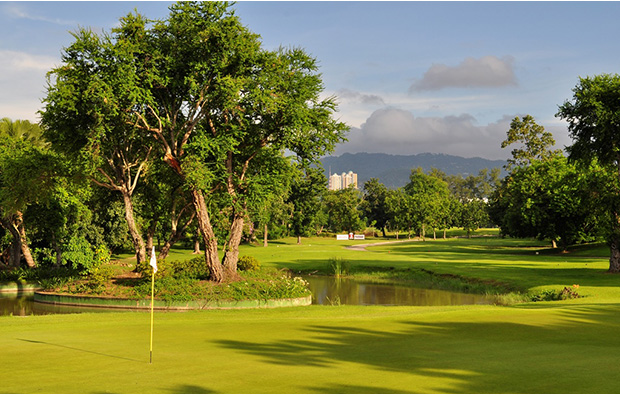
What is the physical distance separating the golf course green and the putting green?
3 cm

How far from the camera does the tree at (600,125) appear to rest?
4381cm

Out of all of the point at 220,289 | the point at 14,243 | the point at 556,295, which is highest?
the point at 14,243

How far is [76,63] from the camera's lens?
1374 inches

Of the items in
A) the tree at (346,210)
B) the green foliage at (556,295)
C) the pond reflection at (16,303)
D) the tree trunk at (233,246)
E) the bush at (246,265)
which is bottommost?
the pond reflection at (16,303)

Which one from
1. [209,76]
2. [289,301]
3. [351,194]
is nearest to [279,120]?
[209,76]

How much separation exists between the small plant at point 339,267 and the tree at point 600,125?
895 inches

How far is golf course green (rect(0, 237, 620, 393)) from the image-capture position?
10.3 meters

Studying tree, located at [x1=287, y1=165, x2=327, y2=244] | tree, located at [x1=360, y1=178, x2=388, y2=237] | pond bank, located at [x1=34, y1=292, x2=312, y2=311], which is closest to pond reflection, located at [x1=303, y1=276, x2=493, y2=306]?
pond bank, located at [x1=34, y1=292, x2=312, y2=311]

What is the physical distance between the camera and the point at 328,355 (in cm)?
1320

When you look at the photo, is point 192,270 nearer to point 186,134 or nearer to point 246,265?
point 246,265

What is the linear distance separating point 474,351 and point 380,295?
29038 millimetres

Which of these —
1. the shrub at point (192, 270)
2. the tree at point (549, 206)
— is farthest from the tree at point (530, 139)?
the shrub at point (192, 270)

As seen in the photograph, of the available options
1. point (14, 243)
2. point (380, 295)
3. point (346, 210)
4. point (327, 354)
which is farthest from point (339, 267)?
point (346, 210)

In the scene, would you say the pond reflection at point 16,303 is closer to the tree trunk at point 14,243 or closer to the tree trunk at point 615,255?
the tree trunk at point 14,243
